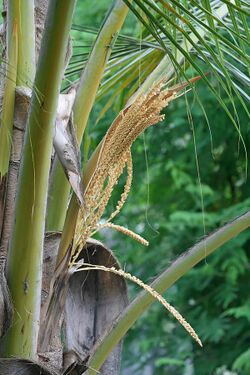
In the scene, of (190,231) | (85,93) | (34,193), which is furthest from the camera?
(190,231)

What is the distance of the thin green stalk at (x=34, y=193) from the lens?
1371 mm

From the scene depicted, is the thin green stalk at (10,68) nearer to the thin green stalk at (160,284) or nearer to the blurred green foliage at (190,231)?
the thin green stalk at (160,284)

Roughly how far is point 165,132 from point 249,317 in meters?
1.55

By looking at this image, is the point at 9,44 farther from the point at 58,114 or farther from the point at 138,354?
the point at 138,354

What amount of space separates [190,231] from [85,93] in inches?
178

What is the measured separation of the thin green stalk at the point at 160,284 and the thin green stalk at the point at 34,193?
0.46ft

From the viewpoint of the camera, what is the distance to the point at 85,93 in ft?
5.83

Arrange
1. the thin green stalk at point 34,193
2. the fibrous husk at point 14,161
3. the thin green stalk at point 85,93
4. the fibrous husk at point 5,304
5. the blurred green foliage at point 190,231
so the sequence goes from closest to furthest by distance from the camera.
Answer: the thin green stalk at point 34,193
the fibrous husk at point 5,304
the fibrous husk at point 14,161
the thin green stalk at point 85,93
the blurred green foliage at point 190,231

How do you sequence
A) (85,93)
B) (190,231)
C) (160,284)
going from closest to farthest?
1. (160,284)
2. (85,93)
3. (190,231)

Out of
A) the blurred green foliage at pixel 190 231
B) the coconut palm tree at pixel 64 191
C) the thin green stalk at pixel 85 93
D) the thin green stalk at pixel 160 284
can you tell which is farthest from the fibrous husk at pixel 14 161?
the blurred green foliage at pixel 190 231

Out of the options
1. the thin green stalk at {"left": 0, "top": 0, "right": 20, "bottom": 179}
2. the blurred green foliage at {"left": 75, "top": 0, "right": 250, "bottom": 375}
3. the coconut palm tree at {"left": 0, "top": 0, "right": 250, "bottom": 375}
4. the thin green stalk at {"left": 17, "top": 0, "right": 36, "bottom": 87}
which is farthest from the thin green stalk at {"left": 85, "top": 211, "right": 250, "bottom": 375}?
the blurred green foliage at {"left": 75, "top": 0, "right": 250, "bottom": 375}

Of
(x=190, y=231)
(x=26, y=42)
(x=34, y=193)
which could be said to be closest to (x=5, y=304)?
(x=34, y=193)

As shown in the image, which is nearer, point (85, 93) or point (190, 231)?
point (85, 93)

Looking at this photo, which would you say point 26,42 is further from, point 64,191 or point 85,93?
point 64,191
